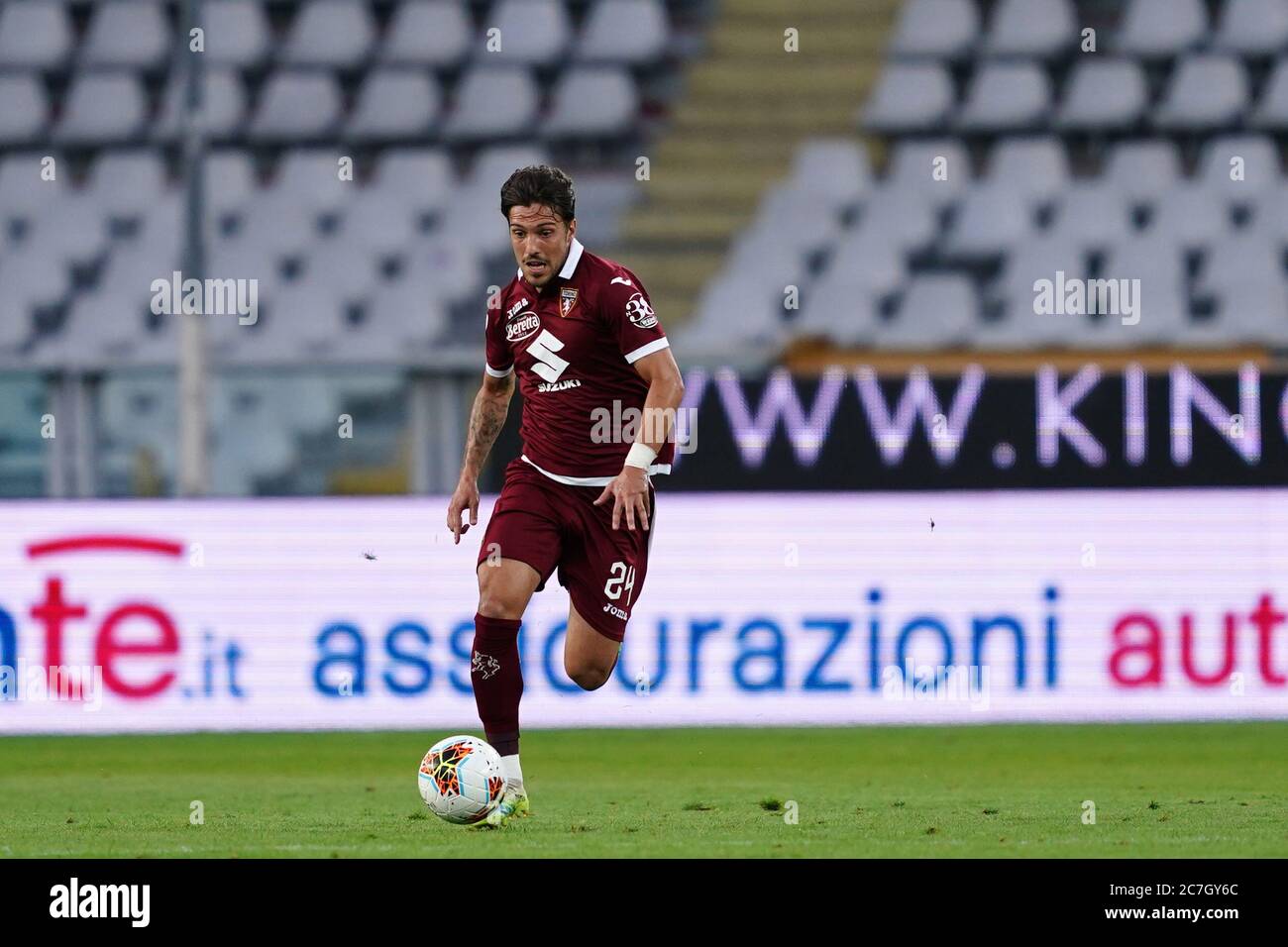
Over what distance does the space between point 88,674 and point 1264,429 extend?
6263 millimetres

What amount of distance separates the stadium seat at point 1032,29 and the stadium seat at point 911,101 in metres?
0.69

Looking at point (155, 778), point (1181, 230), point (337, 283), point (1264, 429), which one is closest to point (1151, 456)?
point (1264, 429)

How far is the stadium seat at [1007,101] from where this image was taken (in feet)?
65.5

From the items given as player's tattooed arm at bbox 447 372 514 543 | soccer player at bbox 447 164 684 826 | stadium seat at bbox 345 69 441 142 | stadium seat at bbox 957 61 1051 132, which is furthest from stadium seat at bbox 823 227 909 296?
soccer player at bbox 447 164 684 826

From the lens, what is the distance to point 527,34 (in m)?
20.7

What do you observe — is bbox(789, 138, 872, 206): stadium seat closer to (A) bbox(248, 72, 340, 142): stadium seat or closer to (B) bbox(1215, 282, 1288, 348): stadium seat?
(B) bbox(1215, 282, 1288, 348): stadium seat

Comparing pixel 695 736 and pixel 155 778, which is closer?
pixel 155 778

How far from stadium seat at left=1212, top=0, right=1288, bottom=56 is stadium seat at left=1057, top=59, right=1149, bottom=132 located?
0.91 m

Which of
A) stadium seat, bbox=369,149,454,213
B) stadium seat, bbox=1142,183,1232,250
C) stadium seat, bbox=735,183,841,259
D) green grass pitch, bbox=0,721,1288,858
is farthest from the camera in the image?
stadium seat, bbox=369,149,454,213

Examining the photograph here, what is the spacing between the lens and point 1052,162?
1955cm

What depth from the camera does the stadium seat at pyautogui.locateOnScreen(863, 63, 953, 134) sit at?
787 inches

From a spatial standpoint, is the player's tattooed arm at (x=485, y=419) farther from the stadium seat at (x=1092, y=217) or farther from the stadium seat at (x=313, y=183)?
the stadium seat at (x=313, y=183)
